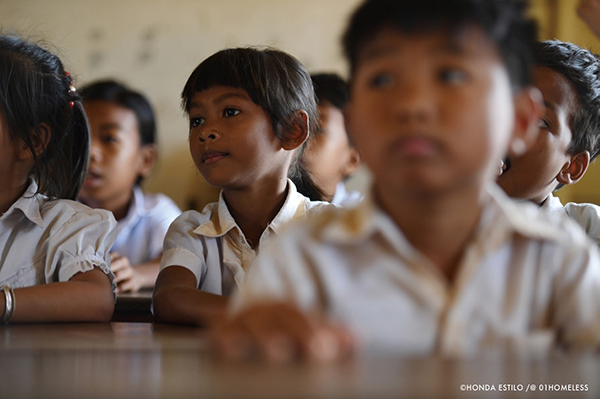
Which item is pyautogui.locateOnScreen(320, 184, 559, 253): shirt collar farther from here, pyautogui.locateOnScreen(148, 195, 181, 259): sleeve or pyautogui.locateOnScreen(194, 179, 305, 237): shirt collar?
pyautogui.locateOnScreen(148, 195, 181, 259): sleeve

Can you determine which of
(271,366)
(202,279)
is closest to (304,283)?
(271,366)

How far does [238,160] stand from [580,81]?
886 millimetres

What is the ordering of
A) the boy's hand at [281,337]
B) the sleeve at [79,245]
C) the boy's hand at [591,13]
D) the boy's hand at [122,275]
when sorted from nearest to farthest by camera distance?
1. the boy's hand at [281,337]
2. the boy's hand at [591,13]
3. the sleeve at [79,245]
4. the boy's hand at [122,275]

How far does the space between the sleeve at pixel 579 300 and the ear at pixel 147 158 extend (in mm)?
2824

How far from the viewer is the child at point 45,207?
116 centimetres

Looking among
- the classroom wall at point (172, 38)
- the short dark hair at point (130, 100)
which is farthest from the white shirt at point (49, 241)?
the classroom wall at point (172, 38)

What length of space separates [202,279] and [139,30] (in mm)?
2839

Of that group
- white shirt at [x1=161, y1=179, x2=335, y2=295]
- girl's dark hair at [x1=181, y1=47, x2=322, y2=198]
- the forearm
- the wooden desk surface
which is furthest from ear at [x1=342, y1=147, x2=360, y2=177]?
the wooden desk surface

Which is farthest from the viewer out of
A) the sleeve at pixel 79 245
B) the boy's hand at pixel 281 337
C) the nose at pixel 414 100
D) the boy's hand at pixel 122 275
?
the boy's hand at pixel 122 275

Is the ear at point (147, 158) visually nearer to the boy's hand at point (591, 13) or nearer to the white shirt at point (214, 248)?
the white shirt at point (214, 248)

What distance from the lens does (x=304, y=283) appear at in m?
0.67

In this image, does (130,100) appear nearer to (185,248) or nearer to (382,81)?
(185,248)

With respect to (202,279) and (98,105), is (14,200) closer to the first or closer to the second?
(202,279)

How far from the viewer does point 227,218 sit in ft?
4.69
